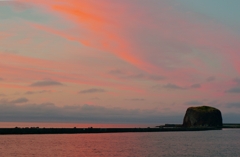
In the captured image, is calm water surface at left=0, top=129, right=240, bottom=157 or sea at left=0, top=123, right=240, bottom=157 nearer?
sea at left=0, top=123, right=240, bottom=157

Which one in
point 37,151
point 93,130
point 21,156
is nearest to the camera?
point 21,156

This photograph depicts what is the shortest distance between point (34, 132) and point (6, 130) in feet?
37.5

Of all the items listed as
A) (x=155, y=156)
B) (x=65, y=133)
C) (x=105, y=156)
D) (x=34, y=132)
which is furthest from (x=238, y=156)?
(x=65, y=133)

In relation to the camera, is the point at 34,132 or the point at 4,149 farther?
the point at 34,132

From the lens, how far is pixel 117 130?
161 metres

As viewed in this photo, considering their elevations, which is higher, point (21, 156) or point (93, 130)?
point (93, 130)

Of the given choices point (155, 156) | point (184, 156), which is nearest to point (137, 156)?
point (155, 156)

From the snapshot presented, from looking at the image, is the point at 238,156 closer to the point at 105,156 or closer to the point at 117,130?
the point at 105,156

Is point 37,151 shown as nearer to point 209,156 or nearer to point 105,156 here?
point 105,156

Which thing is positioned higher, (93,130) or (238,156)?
(93,130)

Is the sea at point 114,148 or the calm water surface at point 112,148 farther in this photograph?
the calm water surface at point 112,148

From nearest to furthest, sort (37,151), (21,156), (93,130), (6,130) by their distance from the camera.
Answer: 1. (21,156)
2. (37,151)
3. (6,130)
4. (93,130)

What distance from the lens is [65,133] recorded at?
6196 inches

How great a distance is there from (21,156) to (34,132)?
71063mm
